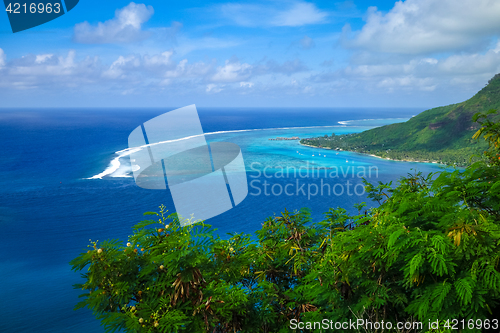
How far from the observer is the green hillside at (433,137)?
63469 millimetres

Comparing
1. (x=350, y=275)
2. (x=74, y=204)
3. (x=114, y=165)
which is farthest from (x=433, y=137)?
(x=350, y=275)

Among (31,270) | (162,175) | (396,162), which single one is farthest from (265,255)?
(396,162)

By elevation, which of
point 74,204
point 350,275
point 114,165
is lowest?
point 74,204

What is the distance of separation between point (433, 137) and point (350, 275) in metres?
78.1

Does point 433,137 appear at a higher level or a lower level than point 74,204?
higher

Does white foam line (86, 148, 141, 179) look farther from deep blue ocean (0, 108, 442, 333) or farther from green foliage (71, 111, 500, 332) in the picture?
green foliage (71, 111, 500, 332)

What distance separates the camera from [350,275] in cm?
383

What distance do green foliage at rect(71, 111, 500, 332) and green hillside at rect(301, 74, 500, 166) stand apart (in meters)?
63.0

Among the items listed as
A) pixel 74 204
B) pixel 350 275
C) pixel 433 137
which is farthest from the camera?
pixel 433 137

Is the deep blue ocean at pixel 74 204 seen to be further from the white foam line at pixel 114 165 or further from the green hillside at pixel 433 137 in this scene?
the green hillside at pixel 433 137

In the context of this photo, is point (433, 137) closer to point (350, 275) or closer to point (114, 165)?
point (114, 165)

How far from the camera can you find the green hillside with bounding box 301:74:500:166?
2499 inches

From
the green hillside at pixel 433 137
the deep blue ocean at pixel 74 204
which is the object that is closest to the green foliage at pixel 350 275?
the deep blue ocean at pixel 74 204

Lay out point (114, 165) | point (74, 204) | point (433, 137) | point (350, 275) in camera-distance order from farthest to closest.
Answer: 1. point (433, 137)
2. point (114, 165)
3. point (74, 204)
4. point (350, 275)
